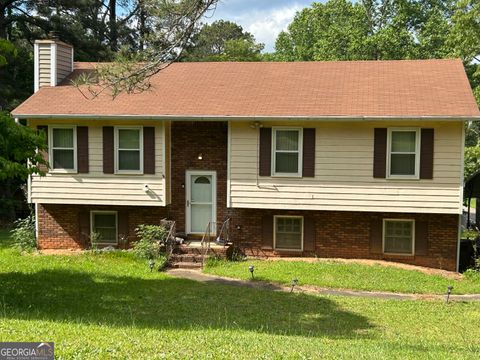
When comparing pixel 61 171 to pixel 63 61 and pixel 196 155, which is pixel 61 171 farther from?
pixel 63 61

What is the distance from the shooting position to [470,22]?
966 inches

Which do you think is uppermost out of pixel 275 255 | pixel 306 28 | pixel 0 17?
pixel 306 28

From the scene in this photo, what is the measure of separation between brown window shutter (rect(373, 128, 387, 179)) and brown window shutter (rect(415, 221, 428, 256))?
6.19 ft

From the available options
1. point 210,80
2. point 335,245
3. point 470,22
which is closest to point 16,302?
point 335,245

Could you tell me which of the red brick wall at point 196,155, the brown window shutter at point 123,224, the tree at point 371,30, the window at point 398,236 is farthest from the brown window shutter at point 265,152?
the tree at point 371,30

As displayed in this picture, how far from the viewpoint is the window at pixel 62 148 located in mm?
15336

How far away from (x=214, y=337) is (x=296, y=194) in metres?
8.34

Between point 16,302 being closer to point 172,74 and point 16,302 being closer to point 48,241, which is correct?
point 48,241

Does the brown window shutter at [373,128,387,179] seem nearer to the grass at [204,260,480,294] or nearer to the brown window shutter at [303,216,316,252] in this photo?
the brown window shutter at [303,216,316,252]

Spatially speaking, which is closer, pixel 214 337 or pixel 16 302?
pixel 214 337

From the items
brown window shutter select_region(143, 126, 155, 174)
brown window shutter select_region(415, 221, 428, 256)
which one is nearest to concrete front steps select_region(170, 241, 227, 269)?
brown window shutter select_region(143, 126, 155, 174)

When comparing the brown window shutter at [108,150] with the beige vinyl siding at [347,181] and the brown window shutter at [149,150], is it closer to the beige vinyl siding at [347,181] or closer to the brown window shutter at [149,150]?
the brown window shutter at [149,150]

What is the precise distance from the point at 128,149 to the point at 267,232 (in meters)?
4.89

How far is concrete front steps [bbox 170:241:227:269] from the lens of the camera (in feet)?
45.5
